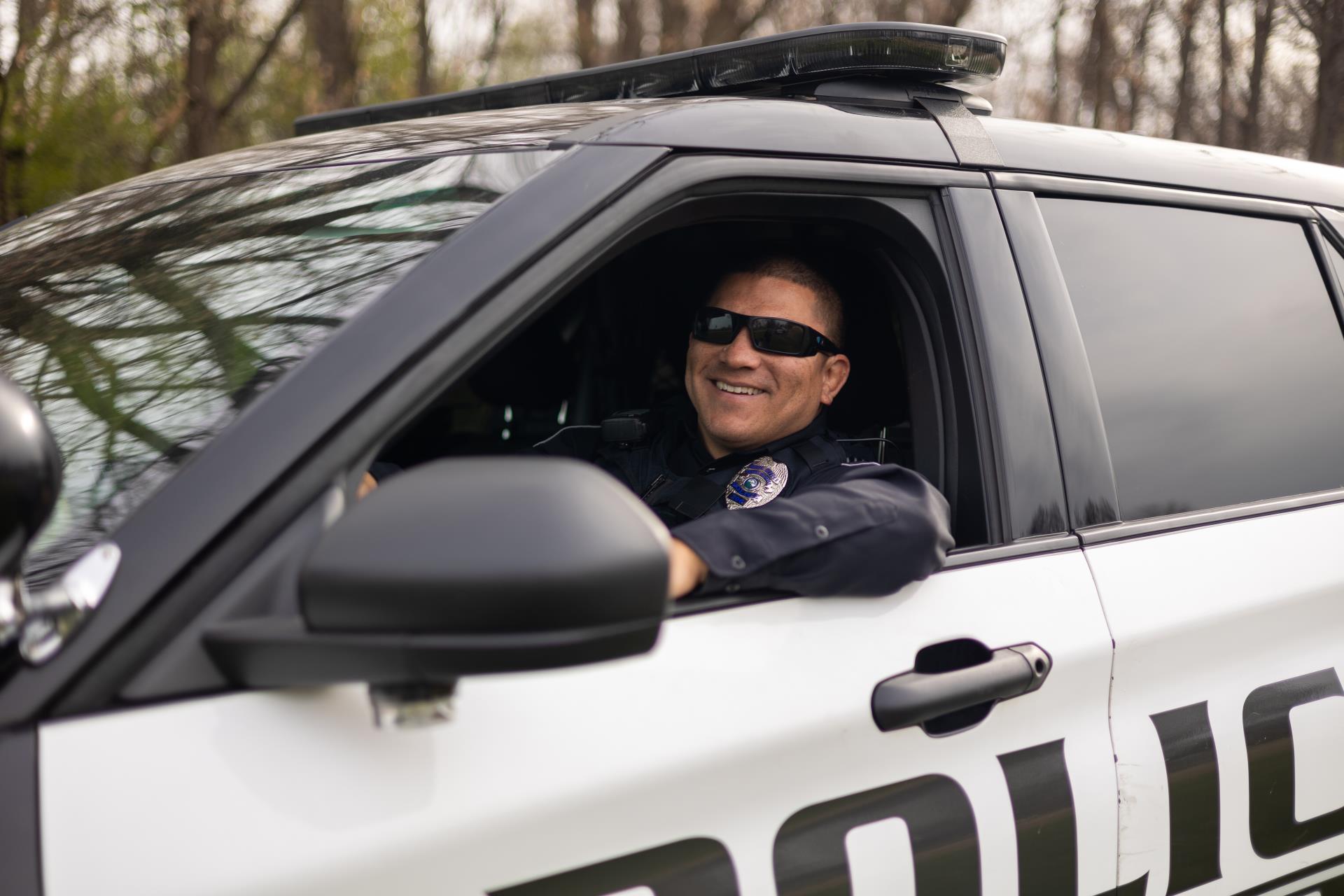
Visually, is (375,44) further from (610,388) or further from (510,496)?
(510,496)

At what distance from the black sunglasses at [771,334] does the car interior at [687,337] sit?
146 millimetres

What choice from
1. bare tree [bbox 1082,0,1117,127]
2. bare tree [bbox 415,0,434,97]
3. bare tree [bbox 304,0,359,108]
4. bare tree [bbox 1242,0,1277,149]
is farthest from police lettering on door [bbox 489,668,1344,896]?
bare tree [bbox 1082,0,1117,127]

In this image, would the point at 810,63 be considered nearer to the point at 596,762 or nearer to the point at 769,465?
the point at 769,465

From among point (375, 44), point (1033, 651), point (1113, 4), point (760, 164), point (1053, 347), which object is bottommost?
point (1033, 651)

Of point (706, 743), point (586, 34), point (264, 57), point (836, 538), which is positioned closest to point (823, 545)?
point (836, 538)

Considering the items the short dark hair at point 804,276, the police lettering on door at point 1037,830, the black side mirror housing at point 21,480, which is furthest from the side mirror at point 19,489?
the short dark hair at point 804,276

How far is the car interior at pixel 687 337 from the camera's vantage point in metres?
1.66

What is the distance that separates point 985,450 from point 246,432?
3.26 ft

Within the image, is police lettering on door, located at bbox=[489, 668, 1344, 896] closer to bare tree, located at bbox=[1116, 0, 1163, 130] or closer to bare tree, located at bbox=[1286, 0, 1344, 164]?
bare tree, located at bbox=[1286, 0, 1344, 164]

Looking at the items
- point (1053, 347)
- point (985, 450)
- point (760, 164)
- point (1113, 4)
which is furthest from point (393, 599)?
point (1113, 4)

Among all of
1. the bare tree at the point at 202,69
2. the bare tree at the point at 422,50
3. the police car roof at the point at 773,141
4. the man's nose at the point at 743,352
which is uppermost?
the bare tree at the point at 422,50

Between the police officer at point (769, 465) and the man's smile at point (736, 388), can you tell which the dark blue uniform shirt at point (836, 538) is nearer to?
the police officer at point (769, 465)

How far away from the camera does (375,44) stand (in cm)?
913

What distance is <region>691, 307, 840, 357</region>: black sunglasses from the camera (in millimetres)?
2039
